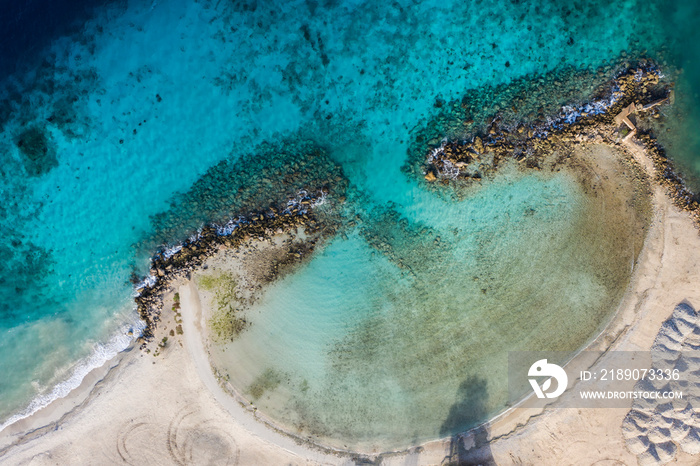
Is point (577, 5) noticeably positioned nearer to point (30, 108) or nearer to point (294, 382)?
point (294, 382)

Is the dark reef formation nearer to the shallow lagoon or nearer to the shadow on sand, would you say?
the shallow lagoon

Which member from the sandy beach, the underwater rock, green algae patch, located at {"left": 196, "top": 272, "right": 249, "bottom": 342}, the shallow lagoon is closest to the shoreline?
the sandy beach

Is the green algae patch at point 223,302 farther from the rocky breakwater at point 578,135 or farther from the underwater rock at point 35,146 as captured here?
the rocky breakwater at point 578,135

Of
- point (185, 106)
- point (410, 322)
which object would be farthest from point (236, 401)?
point (185, 106)

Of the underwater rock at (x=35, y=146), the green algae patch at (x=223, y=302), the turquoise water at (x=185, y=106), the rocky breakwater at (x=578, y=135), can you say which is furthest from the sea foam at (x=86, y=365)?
the rocky breakwater at (x=578, y=135)

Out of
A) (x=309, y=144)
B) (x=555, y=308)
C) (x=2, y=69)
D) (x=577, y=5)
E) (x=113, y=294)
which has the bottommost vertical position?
(x=555, y=308)

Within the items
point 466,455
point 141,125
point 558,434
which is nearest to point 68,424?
point 141,125
